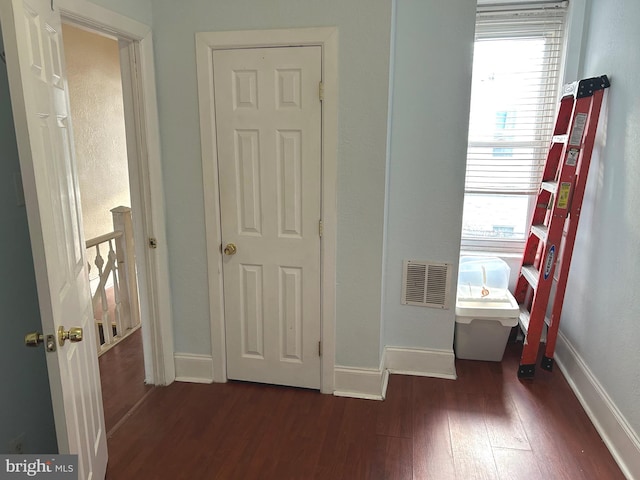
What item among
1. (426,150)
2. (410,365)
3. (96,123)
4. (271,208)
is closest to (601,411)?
(410,365)

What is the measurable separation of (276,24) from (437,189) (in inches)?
51.9

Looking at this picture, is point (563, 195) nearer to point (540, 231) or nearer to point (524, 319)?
point (540, 231)

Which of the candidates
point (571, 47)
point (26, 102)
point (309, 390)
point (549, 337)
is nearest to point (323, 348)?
point (309, 390)

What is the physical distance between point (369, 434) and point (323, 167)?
1438mm

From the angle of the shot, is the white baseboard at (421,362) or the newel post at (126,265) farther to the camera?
the newel post at (126,265)

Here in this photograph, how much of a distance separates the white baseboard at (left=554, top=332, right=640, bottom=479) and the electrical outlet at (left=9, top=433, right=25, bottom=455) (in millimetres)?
2622

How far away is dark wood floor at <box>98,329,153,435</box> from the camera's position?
8.83ft

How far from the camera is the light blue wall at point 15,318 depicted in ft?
5.79

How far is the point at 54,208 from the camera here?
1533 millimetres

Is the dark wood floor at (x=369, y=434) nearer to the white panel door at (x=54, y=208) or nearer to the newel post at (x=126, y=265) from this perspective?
the white panel door at (x=54, y=208)

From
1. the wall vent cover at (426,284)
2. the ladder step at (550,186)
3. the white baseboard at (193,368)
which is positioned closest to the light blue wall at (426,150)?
the wall vent cover at (426,284)

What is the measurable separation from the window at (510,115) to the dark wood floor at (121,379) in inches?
102

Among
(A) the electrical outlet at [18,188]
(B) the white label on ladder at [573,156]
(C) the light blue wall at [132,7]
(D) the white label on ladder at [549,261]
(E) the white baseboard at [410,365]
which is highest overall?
(C) the light blue wall at [132,7]

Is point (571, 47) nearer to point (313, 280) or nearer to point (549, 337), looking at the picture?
point (549, 337)
